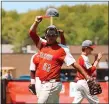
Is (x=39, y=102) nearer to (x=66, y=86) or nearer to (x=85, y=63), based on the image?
(x=85, y=63)

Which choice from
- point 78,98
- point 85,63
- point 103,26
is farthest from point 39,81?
point 103,26

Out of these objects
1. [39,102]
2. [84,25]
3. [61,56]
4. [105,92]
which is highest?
[61,56]

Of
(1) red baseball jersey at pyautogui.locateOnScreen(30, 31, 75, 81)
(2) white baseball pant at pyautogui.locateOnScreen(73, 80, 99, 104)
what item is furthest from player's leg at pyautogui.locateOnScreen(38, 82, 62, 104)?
(2) white baseball pant at pyautogui.locateOnScreen(73, 80, 99, 104)

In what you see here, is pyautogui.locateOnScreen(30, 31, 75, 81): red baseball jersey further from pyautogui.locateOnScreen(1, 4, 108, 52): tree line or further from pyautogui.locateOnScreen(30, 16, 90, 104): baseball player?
pyautogui.locateOnScreen(1, 4, 108, 52): tree line

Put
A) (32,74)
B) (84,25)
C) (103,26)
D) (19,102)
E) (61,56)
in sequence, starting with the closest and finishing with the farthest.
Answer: (61,56) < (32,74) < (19,102) < (103,26) < (84,25)

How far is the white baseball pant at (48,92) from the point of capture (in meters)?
8.02

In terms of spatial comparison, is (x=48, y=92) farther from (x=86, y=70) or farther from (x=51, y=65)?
(x=86, y=70)

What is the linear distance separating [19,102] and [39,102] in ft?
23.8

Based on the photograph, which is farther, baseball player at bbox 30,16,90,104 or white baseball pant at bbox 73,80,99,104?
white baseball pant at bbox 73,80,99,104

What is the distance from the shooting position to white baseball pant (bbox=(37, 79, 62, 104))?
8.02 m

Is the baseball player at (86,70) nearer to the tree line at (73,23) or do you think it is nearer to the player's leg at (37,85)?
the player's leg at (37,85)

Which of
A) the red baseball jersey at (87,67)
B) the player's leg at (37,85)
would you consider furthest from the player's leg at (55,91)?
the red baseball jersey at (87,67)

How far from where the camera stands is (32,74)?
8523mm

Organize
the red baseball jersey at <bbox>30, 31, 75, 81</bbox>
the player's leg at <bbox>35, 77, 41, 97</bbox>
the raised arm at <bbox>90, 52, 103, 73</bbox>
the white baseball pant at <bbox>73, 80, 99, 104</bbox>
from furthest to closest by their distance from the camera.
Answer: the white baseball pant at <bbox>73, 80, 99, 104</bbox>
the raised arm at <bbox>90, 52, 103, 73</bbox>
the player's leg at <bbox>35, 77, 41, 97</bbox>
the red baseball jersey at <bbox>30, 31, 75, 81</bbox>
